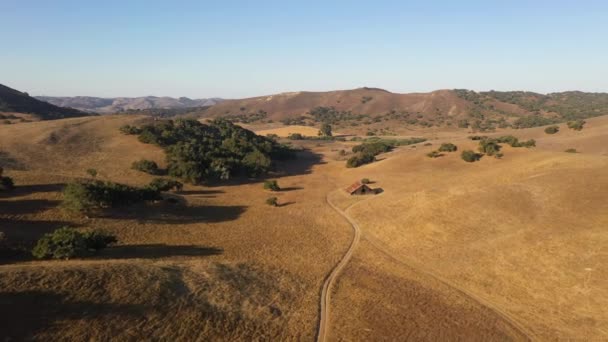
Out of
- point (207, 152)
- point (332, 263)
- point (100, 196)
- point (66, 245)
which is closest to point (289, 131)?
point (207, 152)

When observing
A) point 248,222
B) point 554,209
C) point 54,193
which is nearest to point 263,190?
point 248,222

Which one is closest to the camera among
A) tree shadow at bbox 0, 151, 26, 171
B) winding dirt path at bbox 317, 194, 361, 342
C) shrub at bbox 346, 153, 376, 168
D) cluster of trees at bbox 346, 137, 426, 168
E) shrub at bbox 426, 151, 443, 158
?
winding dirt path at bbox 317, 194, 361, 342

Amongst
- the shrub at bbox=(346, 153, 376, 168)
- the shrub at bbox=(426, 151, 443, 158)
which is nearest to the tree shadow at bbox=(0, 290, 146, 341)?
the shrub at bbox=(346, 153, 376, 168)

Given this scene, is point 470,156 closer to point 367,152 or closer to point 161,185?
point 367,152

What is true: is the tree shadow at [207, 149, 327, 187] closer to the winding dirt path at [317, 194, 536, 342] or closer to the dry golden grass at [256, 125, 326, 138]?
the winding dirt path at [317, 194, 536, 342]

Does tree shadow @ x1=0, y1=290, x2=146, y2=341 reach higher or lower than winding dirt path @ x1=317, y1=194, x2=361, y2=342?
higher

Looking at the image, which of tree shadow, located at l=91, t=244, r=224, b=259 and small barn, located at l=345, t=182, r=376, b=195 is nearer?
tree shadow, located at l=91, t=244, r=224, b=259

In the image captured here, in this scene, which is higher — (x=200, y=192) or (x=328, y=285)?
(x=200, y=192)
